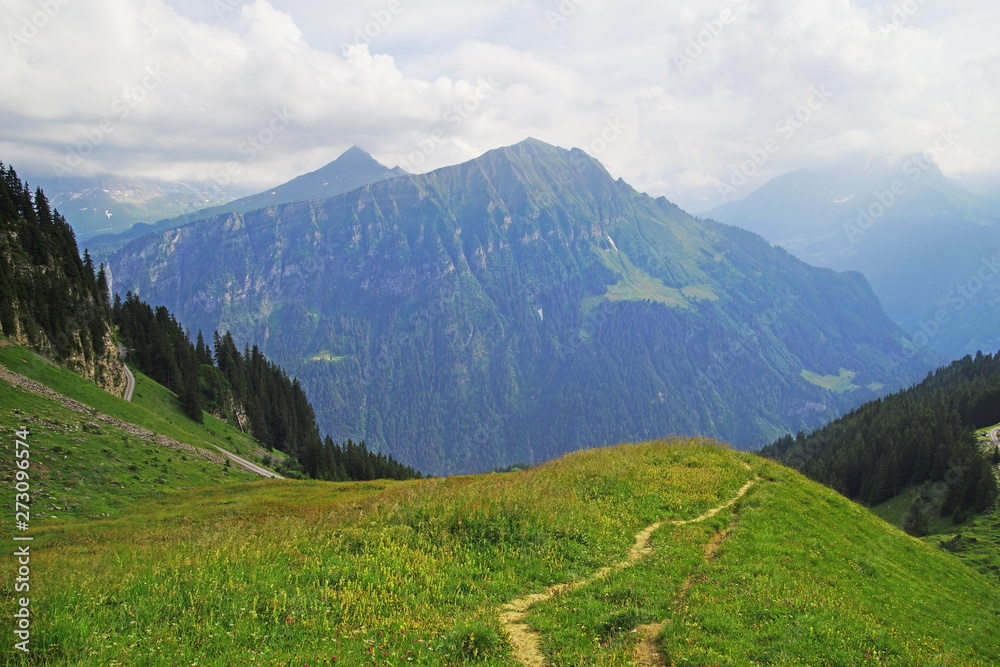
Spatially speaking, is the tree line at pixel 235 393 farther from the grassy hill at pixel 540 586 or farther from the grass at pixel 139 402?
the grassy hill at pixel 540 586

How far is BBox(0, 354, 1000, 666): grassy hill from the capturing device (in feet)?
28.0

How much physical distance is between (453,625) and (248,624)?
3893 millimetres

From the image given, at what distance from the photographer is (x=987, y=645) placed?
15.3m

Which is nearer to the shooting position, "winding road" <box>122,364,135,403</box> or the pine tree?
the pine tree

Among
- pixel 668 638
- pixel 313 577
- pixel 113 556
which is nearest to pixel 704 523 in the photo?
pixel 668 638

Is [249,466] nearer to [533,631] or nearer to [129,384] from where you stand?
[129,384]

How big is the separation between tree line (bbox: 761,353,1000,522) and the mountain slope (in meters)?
69.7

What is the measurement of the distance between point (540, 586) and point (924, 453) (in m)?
106

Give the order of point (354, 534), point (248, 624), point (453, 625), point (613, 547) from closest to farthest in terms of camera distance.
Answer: point (248, 624)
point (453, 625)
point (354, 534)
point (613, 547)

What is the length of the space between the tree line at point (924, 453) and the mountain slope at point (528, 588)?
69744 millimetres

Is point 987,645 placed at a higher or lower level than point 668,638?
lower

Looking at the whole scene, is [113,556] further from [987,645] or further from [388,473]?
[388,473]

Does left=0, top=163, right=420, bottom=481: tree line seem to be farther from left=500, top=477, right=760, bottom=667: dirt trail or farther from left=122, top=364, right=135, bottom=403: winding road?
left=500, top=477, right=760, bottom=667: dirt trail

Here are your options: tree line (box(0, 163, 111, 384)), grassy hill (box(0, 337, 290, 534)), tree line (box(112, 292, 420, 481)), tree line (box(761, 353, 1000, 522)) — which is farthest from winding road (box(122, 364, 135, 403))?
tree line (box(761, 353, 1000, 522))
